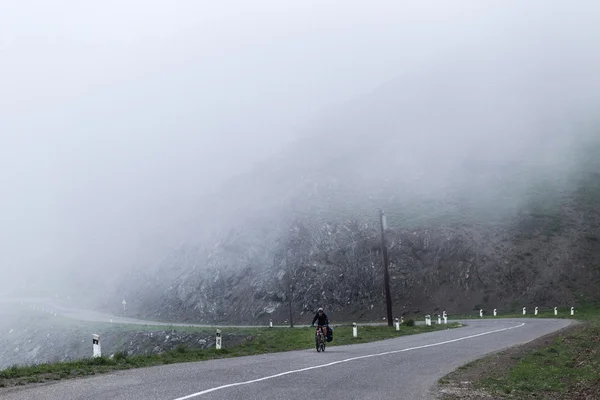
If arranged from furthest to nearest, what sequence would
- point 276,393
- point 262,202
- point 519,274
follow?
1. point 262,202
2. point 519,274
3. point 276,393

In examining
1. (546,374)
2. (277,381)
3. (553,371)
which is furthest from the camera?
(553,371)

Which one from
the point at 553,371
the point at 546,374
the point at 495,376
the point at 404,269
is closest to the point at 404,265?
the point at 404,269

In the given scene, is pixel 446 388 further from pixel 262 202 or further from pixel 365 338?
pixel 262 202

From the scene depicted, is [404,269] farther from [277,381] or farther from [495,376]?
[277,381]

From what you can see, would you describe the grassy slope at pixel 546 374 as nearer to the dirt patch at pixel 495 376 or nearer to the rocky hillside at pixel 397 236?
the dirt patch at pixel 495 376

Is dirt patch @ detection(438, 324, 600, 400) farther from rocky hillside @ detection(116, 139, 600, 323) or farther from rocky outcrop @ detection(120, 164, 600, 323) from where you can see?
rocky outcrop @ detection(120, 164, 600, 323)

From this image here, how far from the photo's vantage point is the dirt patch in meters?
11.9

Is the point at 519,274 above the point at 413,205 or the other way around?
the other way around

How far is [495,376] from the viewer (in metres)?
15.1

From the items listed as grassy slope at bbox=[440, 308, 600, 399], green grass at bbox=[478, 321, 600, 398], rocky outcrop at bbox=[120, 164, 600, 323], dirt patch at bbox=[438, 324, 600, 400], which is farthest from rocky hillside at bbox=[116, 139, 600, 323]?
dirt patch at bbox=[438, 324, 600, 400]

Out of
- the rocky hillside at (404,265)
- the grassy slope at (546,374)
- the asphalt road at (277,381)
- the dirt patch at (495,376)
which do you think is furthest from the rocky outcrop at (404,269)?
the asphalt road at (277,381)

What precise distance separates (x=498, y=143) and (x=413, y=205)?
55.1 metres

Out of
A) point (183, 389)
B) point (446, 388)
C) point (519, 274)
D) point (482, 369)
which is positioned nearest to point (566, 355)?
point (482, 369)

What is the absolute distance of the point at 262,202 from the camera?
106062mm
